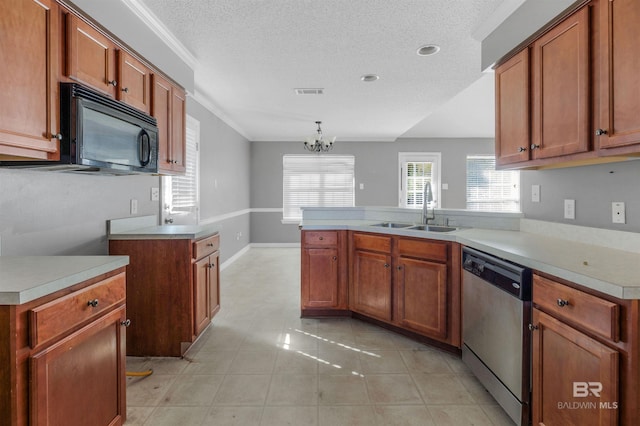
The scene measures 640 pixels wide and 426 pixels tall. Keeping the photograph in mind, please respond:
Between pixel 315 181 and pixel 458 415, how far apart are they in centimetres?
617

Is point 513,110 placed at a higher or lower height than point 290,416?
higher

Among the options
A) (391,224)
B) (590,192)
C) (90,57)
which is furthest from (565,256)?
(90,57)

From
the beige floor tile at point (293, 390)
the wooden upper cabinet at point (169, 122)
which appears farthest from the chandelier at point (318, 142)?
the beige floor tile at point (293, 390)

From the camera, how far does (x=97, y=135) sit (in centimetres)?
171

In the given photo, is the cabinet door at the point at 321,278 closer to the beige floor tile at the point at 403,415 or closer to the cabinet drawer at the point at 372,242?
the cabinet drawer at the point at 372,242

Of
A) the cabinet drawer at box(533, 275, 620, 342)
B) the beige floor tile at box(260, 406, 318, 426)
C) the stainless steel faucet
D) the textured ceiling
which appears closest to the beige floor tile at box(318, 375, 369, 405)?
the beige floor tile at box(260, 406, 318, 426)

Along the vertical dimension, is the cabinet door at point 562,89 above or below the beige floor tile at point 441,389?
above

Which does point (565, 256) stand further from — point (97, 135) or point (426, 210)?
point (97, 135)

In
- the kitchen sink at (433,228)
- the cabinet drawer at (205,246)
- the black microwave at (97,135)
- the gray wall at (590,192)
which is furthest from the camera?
the kitchen sink at (433,228)

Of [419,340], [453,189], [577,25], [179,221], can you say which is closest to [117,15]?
[179,221]

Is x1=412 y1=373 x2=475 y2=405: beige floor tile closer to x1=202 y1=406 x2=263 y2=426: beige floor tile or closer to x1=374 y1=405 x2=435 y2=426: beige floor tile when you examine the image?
x1=374 y1=405 x2=435 y2=426: beige floor tile

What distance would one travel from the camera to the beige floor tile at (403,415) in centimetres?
174

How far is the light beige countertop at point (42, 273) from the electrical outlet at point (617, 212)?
99.9 inches

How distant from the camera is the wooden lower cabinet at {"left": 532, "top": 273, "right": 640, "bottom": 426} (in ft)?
3.59
